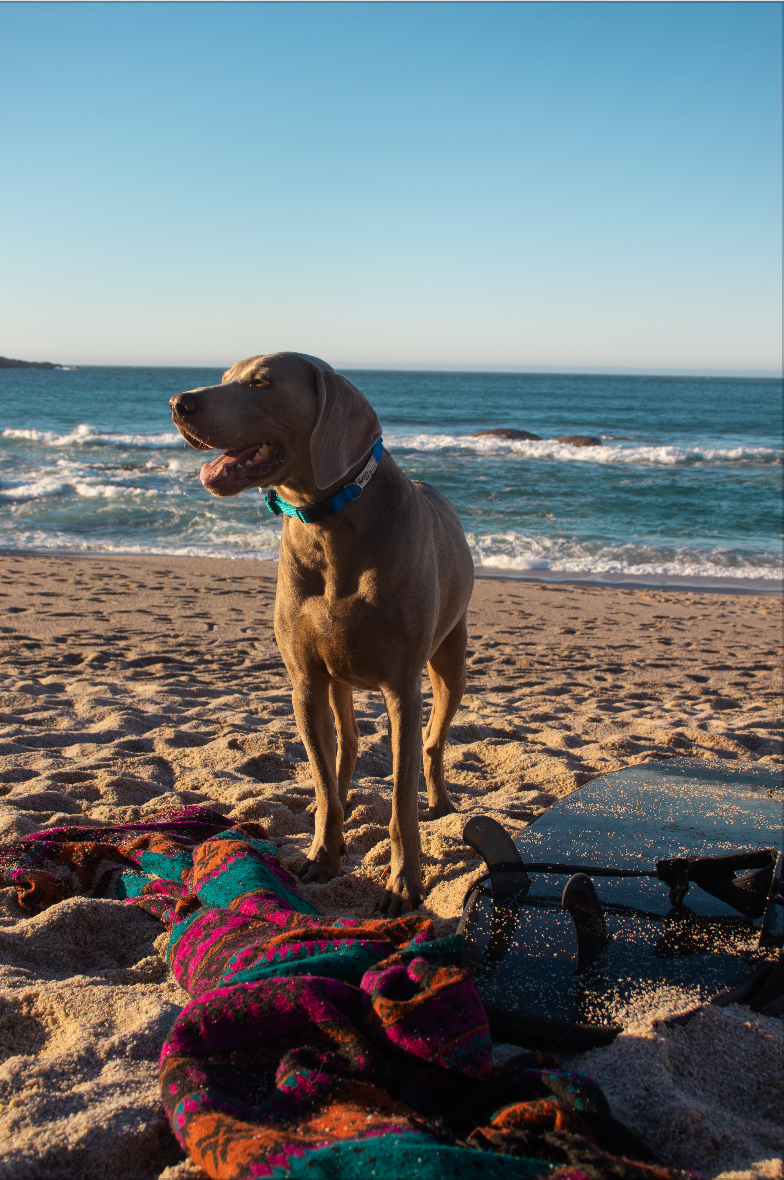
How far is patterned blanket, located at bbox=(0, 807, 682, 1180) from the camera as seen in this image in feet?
3.82

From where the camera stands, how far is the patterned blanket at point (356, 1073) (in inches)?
45.8

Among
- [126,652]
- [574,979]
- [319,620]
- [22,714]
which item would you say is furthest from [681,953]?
[126,652]

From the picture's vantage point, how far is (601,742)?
4.34 m

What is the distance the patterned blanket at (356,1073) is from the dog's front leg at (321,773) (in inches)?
32.2

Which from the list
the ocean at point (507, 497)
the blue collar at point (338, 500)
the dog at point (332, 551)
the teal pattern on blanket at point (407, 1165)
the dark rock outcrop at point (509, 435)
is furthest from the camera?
the dark rock outcrop at point (509, 435)

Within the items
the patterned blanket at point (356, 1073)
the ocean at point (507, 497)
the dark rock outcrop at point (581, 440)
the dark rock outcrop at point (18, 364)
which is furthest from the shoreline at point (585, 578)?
the dark rock outcrop at point (18, 364)

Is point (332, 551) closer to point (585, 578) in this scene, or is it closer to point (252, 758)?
point (252, 758)

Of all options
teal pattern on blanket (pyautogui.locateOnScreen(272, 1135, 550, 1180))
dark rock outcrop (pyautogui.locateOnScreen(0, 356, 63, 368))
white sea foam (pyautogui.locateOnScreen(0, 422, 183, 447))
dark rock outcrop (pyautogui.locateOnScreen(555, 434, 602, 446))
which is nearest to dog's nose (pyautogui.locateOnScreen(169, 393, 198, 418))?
teal pattern on blanket (pyautogui.locateOnScreen(272, 1135, 550, 1180))

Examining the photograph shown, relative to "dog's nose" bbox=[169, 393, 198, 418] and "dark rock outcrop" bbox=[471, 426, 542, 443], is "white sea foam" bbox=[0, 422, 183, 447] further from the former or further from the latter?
"dog's nose" bbox=[169, 393, 198, 418]

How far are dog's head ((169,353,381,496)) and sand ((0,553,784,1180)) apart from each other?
1440 mm

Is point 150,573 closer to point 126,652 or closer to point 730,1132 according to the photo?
point 126,652

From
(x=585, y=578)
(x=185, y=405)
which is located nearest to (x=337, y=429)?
(x=185, y=405)

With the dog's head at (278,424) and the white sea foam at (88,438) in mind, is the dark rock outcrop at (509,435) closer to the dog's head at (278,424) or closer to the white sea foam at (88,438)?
the white sea foam at (88,438)

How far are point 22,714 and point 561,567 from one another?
8455 millimetres
